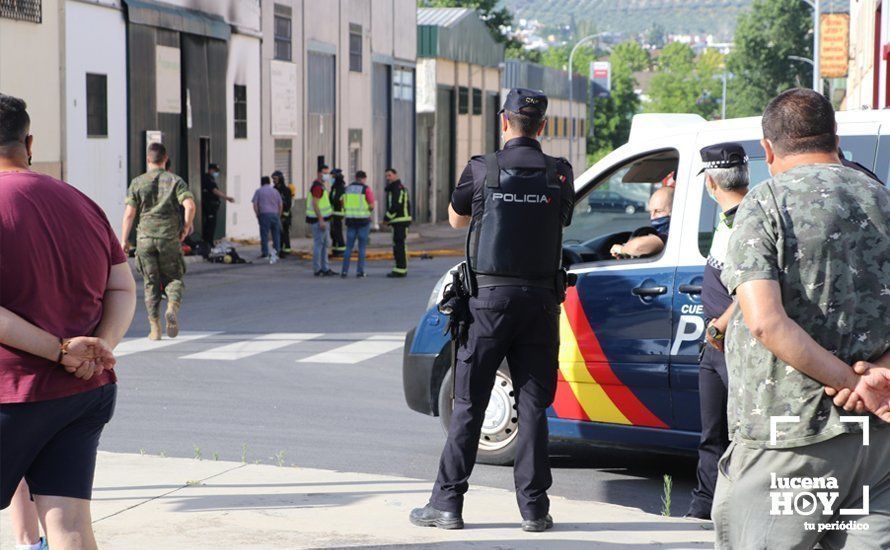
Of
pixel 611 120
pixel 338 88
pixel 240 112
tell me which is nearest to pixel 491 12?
pixel 611 120

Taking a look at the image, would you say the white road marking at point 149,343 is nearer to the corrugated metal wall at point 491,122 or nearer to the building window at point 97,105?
the building window at point 97,105

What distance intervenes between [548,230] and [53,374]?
2568 mm

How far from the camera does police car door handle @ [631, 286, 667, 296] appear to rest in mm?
7062

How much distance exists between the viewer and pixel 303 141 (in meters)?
37.8

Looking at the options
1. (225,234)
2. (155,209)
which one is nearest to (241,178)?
(225,234)

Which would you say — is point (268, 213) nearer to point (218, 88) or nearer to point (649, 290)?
point (218, 88)

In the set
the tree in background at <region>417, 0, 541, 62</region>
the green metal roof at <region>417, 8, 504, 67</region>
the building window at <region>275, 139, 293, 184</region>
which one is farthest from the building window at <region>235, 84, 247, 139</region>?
the tree in background at <region>417, 0, 541, 62</region>

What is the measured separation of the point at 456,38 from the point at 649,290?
4651cm

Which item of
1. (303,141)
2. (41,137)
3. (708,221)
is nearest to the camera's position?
(708,221)

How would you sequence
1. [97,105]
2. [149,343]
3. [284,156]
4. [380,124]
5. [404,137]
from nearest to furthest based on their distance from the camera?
[149,343], [97,105], [284,156], [380,124], [404,137]

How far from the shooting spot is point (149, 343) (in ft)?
46.8

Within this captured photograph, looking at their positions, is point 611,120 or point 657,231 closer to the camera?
point 657,231

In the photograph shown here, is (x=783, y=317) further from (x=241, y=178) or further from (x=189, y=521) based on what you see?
(x=241, y=178)

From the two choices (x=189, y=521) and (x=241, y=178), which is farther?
(x=241, y=178)
